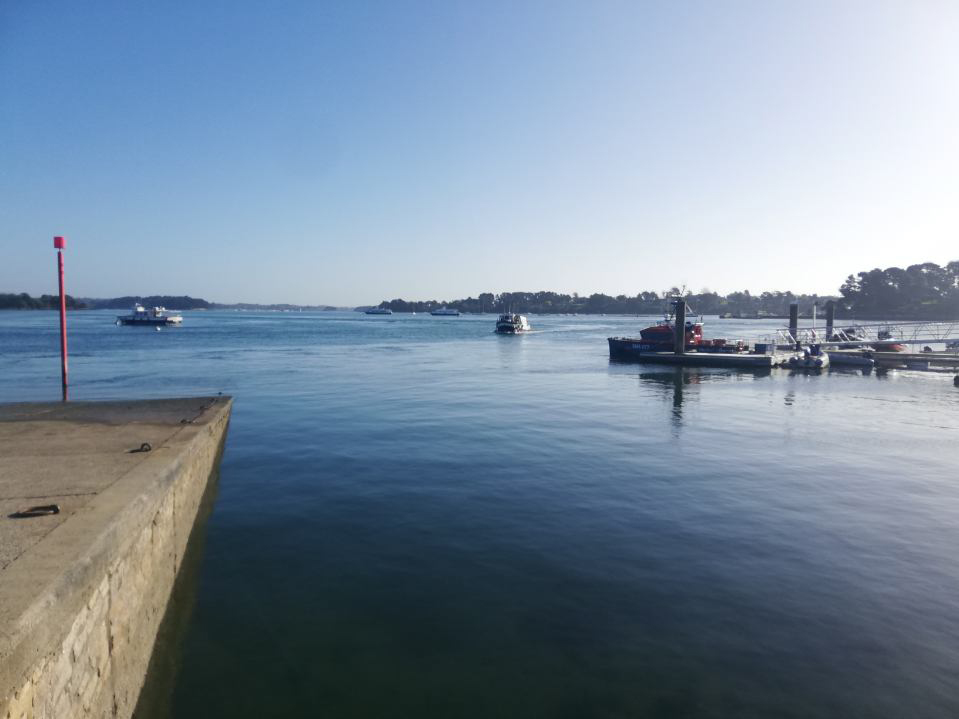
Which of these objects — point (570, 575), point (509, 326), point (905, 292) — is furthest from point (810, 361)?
point (905, 292)

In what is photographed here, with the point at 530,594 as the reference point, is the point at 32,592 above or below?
above

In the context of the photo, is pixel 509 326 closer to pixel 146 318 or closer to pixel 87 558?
pixel 146 318

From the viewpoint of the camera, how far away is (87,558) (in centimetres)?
459

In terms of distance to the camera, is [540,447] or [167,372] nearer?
[540,447]

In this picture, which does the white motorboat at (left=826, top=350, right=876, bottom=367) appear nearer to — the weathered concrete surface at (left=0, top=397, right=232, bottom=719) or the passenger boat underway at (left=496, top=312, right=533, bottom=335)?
the weathered concrete surface at (left=0, top=397, right=232, bottom=719)

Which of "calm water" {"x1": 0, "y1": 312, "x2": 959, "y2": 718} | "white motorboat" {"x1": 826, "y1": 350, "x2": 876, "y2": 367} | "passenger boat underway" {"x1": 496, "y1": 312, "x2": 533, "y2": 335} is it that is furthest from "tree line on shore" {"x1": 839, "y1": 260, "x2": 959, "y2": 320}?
"calm water" {"x1": 0, "y1": 312, "x2": 959, "y2": 718}

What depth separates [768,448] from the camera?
56.2ft

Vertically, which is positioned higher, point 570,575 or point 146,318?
point 146,318

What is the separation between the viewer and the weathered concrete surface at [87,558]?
146 inches

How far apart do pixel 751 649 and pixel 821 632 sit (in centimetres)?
108

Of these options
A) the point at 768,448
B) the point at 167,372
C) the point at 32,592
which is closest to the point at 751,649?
the point at 32,592

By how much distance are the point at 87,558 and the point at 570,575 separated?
5.97 metres

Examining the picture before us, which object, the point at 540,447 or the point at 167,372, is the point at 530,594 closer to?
the point at 540,447

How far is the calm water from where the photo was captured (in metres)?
5.84
